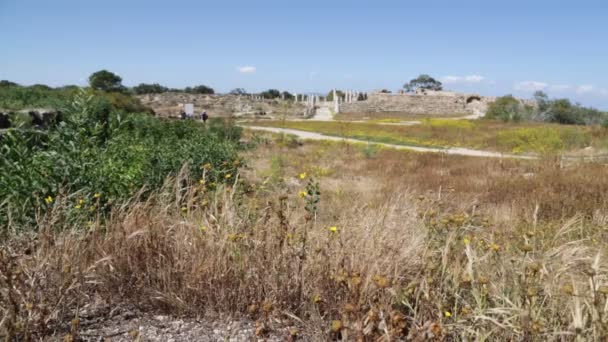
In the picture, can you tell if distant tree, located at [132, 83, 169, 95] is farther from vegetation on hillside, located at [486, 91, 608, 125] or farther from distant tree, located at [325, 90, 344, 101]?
vegetation on hillside, located at [486, 91, 608, 125]

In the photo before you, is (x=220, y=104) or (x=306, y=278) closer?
(x=306, y=278)

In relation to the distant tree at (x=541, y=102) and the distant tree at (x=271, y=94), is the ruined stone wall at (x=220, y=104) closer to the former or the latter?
the distant tree at (x=271, y=94)

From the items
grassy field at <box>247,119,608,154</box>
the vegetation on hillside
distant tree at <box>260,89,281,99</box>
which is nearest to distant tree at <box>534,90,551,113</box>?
the vegetation on hillside

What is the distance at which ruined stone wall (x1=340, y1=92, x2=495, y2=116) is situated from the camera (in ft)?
176

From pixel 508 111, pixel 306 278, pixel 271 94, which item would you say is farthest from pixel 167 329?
pixel 271 94

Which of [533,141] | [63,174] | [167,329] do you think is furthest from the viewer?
[533,141]

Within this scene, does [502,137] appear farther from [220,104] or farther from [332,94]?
[332,94]

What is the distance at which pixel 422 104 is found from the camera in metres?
55.6

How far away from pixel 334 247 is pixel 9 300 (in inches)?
72.3

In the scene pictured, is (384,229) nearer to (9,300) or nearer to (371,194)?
(9,300)

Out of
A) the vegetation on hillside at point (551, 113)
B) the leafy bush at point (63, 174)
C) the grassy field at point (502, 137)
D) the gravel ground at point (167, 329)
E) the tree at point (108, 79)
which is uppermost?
the tree at point (108, 79)

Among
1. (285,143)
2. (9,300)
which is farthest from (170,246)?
(285,143)

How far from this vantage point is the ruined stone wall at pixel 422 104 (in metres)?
53.5

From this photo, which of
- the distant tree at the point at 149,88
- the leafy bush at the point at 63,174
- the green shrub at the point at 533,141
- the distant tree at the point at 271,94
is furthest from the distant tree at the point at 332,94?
the leafy bush at the point at 63,174
